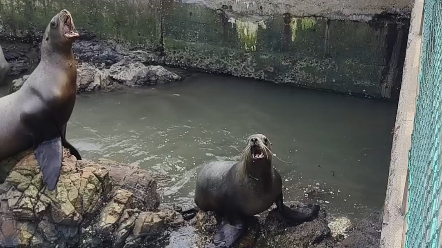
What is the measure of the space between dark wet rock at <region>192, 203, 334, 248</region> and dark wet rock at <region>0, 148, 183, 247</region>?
0.47 meters

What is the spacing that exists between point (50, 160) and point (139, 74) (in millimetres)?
4664

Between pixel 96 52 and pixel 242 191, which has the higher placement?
pixel 96 52

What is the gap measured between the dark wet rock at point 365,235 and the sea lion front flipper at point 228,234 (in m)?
0.95

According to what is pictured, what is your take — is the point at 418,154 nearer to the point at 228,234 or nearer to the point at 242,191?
the point at 242,191

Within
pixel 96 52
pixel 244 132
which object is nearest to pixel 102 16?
pixel 96 52

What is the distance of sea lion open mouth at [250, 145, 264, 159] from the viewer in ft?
15.9

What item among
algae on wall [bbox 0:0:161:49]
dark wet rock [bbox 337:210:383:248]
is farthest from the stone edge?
algae on wall [bbox 0:0:161:49]

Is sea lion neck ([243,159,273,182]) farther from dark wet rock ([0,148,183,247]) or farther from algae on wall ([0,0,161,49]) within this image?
algae on wall ([0,0,161,49])

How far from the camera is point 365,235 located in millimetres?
5219

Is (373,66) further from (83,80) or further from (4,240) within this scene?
(4,240)

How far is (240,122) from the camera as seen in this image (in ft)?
28.7

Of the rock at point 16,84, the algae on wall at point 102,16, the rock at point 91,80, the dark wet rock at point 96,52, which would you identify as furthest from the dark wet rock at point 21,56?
the rock at point 91,80

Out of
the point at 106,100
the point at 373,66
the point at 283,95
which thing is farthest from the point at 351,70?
the point at 106,100

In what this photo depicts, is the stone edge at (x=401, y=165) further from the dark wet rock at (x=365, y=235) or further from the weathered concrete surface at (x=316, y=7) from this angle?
the weathered concrete surface at (x=316, y=7)
